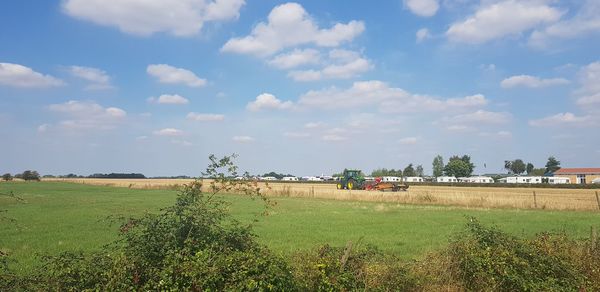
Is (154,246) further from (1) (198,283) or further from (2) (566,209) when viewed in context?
(2) (566,209)

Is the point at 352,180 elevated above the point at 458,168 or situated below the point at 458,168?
below

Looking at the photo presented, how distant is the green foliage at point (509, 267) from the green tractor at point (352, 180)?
56856 mm

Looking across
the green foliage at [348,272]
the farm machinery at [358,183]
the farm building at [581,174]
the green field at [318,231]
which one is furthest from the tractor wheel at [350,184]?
the farm building at [581,174]

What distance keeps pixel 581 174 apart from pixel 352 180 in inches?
3378

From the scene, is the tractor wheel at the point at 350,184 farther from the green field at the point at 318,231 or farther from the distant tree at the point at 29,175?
the distant tree at the point at 29,175

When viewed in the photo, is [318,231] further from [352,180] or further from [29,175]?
[29,175]

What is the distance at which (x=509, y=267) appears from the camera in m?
7.52

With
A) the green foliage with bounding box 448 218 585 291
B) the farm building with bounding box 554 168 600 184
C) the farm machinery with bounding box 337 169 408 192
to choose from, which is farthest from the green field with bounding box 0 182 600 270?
the farm building with bounding box 554 168 600 184

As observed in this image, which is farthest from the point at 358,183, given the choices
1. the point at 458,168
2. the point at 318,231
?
the point at 458,168

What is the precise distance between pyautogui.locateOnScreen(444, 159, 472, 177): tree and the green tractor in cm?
10566

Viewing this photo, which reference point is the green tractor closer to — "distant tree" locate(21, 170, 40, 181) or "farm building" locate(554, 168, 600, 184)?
"farm building" locate(554, 168, 600, 184)

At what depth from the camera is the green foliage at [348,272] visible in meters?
6.87

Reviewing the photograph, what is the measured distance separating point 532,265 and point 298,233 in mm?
11416

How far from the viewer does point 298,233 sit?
18.3 metres
